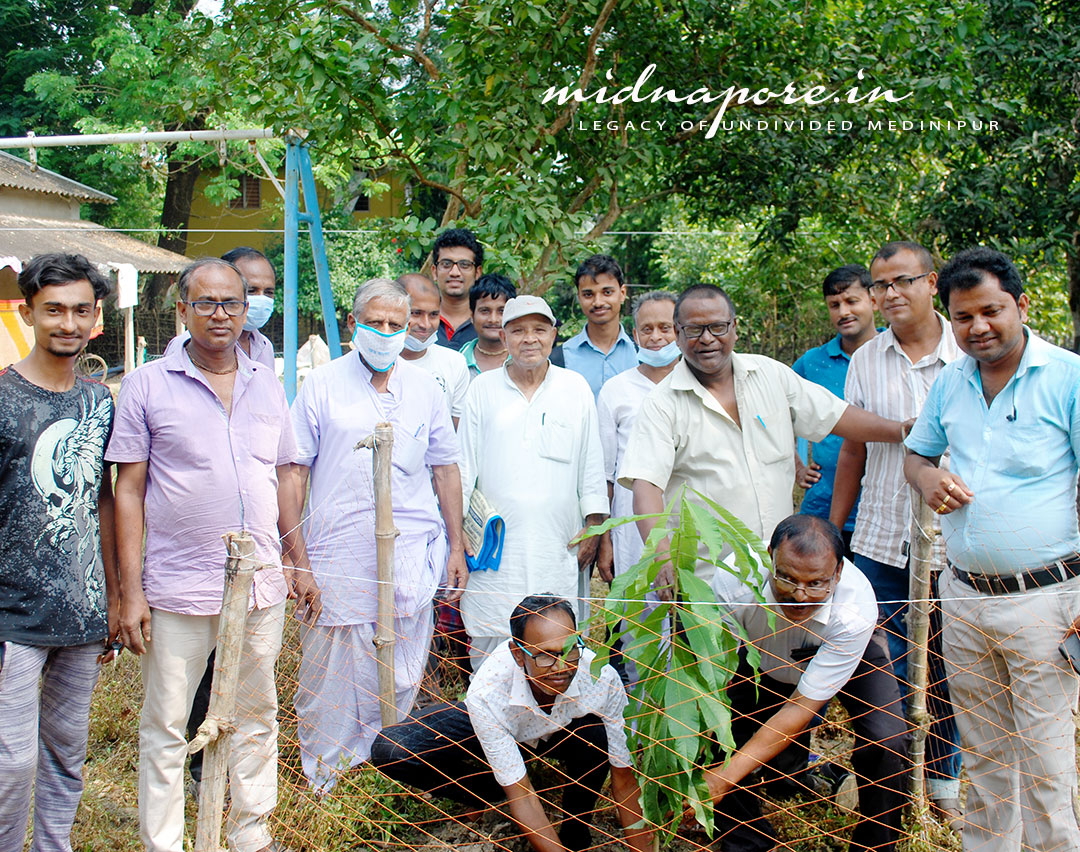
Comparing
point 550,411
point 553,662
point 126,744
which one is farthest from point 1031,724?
point 126,744

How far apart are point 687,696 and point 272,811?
1.61 m

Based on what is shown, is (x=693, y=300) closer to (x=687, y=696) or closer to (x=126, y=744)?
(x=687, y=696)

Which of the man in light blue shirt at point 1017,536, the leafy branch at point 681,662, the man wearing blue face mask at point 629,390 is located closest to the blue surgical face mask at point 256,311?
the man wearing blue face mask at point 629,390

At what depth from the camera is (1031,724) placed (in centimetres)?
271

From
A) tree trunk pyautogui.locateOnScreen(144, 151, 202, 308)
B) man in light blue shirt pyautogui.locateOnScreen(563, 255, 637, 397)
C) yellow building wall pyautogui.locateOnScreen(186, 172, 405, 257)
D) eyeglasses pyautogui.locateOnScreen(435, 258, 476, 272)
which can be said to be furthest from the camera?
yellow building wall pyautogui.locateOnScreen(186, 172, 405, 257)

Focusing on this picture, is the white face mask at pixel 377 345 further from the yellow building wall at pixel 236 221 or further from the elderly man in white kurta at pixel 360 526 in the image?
the yellow building wall at pixel 236 221

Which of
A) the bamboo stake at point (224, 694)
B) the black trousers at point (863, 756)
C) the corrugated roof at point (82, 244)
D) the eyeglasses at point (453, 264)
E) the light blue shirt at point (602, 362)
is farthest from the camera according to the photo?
the corrugated roof at point (82, 244)

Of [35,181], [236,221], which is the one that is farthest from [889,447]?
[236,221]

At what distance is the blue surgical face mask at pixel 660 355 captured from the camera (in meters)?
4.03

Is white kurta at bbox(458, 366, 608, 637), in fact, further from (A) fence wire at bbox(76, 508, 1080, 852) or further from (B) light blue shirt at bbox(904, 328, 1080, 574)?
(B) light blue shirt at bbox(904, 328, 1080, 574)

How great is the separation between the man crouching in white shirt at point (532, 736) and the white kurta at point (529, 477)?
49 centimetres

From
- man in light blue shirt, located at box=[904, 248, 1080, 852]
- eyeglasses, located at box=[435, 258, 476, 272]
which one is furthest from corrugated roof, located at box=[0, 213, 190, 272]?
man in light blue shirt, located at box=[904, 248, 1080, 852]

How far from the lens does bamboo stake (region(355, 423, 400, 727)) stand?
316 centimetres

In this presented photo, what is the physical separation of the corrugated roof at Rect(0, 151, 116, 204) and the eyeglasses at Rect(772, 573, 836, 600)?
14.1 meters
